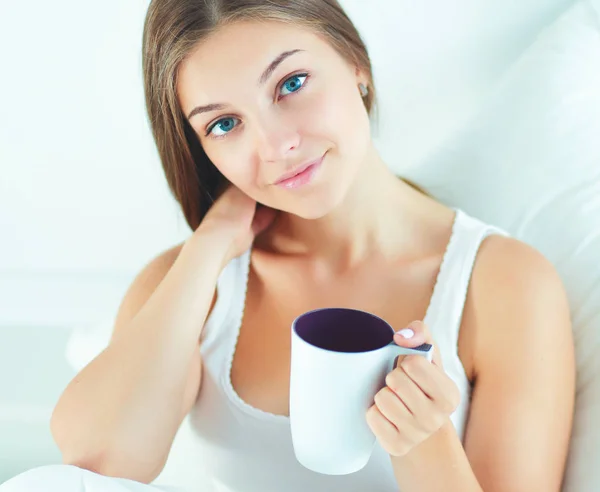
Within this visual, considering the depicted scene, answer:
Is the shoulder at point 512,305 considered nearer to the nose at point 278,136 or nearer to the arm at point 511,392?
the arm at point 511,392

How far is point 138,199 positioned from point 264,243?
528mm

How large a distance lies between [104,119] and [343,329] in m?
0.98

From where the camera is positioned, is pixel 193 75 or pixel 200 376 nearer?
pixel 193 75

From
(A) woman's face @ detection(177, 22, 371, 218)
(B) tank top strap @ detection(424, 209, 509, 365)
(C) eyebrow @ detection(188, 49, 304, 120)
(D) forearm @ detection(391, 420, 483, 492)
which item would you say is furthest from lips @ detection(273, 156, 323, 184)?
(D) forearm @ detection(391, 420, 483, 492)

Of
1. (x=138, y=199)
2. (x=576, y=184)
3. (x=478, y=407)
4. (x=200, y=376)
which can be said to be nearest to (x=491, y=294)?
(x=478, y=407)

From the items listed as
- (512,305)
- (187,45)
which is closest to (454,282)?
(512,305)

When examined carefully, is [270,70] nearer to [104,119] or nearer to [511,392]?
[511,392]

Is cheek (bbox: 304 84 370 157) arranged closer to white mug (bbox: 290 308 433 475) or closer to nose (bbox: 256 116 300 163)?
nose (bbox: 256 116 300 163)

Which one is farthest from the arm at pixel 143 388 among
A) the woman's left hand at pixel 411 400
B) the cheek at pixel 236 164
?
the woman's left hand at pixel 411 400

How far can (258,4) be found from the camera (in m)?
0.82

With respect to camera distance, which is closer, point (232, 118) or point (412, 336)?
point (412, 336)

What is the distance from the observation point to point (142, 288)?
1041mm

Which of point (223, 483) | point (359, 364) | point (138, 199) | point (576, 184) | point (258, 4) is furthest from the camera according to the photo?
point (138, 199)

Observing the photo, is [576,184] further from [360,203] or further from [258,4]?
[258,4]
